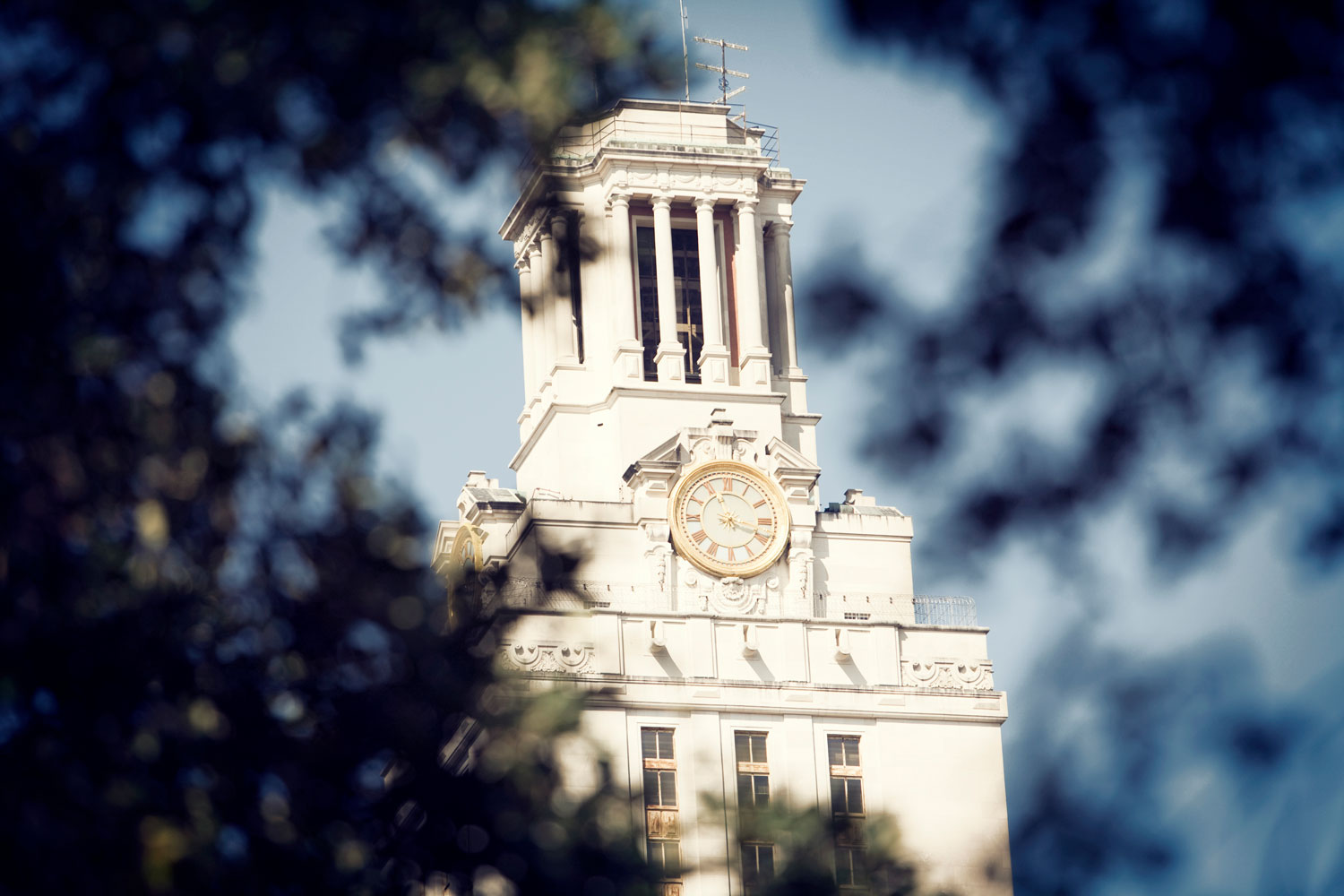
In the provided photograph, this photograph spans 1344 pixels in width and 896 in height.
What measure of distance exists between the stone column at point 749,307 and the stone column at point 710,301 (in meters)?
0.78

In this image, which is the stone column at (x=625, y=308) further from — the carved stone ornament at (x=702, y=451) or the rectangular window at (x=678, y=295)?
the carved stone ornament at (x=702, y=451)

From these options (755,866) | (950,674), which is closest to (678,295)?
(950,674)

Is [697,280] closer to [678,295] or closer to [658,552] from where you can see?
[678,295]

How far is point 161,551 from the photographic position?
17219 mm

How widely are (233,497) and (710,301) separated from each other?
62906 millimetres

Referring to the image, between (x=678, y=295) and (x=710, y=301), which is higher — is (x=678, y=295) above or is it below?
above

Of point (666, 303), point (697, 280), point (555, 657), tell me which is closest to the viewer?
point (555, 657)

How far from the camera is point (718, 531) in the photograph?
76.4m

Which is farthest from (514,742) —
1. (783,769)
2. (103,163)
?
(783,769)

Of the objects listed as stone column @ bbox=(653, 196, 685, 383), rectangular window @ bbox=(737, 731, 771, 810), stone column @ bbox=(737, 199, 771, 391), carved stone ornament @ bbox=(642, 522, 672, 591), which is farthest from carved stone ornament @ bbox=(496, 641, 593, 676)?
stone column @ bbox=(737, 199, 771, 391)

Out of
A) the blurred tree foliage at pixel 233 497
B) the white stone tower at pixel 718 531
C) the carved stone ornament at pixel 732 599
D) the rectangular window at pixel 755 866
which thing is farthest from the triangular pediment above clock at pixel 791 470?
the blurred tree foliage at pixel 233 497

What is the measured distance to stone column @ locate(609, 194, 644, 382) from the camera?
3127 inches

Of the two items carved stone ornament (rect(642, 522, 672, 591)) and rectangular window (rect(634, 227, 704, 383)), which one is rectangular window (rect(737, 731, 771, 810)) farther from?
rectangular window (rect(634, 227, 704, 383))

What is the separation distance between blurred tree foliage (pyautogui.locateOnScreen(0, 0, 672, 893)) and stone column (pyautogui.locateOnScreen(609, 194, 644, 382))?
5990cm
